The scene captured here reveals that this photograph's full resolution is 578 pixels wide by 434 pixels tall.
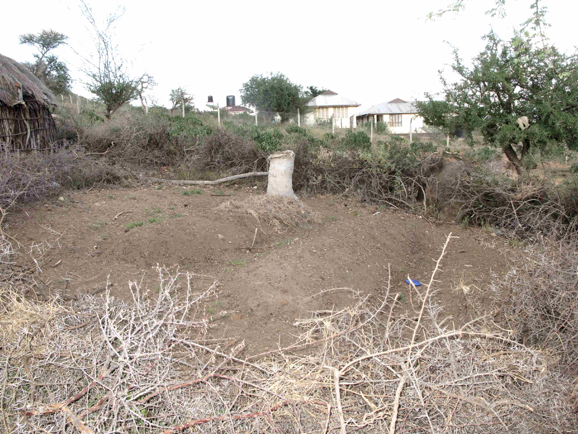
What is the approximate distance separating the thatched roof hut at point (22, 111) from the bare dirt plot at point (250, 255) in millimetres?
1879

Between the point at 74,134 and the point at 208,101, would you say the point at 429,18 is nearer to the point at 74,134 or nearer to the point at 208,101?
the point at 74,134

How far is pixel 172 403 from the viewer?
2.35 m

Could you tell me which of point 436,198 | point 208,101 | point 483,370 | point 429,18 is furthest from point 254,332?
point 208,101

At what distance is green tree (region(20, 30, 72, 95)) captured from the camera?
76.3ft

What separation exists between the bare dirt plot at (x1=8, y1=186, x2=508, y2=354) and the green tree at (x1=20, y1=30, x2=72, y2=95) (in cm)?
2062

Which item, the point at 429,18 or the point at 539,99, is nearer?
the point at 429,18

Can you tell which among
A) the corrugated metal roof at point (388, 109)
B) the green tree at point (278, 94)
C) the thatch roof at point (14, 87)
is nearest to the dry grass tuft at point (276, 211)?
the thatch roof at point (14, 87)

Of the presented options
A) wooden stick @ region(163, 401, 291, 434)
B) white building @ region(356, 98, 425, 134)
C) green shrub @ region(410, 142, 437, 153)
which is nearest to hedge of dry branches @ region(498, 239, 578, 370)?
wooden stick @ region(163, 401, 291, 434)

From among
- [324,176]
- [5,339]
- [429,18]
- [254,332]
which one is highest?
[429,18]

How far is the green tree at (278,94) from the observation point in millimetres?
25094

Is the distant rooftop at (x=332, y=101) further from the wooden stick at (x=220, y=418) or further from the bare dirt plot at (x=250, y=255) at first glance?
the wooden stick at (x=220, y=418)

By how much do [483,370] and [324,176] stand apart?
591cm

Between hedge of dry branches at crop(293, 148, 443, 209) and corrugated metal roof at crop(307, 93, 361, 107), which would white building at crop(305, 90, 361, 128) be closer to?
corrugated metal roof at crop(307, 93, 361, 107)

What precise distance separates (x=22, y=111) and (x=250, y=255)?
5.49 meters
